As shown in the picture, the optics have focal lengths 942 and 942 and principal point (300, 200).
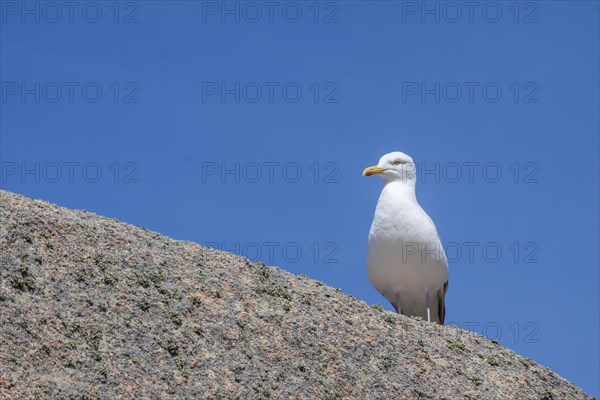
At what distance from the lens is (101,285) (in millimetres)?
11961

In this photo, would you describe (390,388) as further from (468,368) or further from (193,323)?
(193,323)

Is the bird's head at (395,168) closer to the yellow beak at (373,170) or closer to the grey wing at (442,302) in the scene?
the yellow beak at (373,170)

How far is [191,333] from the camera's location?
38.4 feet

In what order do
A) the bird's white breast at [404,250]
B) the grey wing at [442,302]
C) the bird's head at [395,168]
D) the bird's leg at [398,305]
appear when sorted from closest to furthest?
the bird's white breast at [404,250] → the bird's leg at [398,305] → the grey wing at [442,302] → the bird's head at [395,168]

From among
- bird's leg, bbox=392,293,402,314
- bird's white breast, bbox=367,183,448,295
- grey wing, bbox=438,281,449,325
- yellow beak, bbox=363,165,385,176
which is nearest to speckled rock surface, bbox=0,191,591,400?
bird's white breast, bbox=367,183,448,295

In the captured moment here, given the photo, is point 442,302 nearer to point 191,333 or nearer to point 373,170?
point 373,170

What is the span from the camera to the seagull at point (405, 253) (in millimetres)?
15289

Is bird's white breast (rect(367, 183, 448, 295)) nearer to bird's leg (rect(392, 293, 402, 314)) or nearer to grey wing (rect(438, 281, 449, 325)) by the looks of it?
bird's leg (rect(392, 293, 402, 314))

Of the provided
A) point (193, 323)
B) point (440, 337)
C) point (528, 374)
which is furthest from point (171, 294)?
point (528, 374)

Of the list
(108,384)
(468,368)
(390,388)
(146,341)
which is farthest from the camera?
(468,368)

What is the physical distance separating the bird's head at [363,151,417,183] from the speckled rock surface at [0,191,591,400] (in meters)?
2.70

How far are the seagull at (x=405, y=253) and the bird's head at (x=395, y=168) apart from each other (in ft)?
0.06

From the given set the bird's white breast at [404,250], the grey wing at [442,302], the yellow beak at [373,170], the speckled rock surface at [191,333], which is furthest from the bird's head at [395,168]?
the speckled rock surface at [191,333]

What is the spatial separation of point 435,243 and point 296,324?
145 inches
